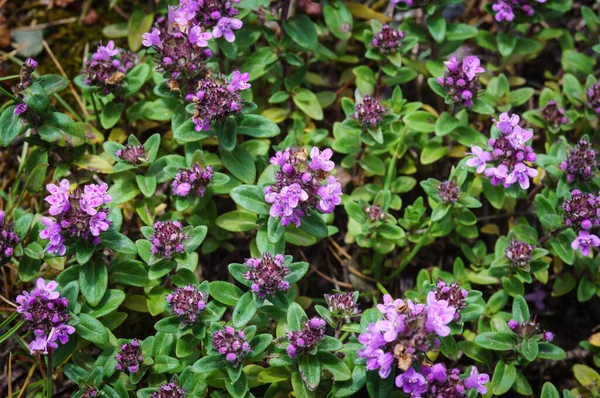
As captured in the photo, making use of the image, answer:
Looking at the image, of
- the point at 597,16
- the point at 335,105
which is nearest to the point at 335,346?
the point at 335,105

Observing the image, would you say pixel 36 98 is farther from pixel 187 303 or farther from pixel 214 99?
pixel 187 303

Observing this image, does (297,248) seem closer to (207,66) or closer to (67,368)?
(207,66)

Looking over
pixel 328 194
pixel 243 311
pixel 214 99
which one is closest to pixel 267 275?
pixel 243 311

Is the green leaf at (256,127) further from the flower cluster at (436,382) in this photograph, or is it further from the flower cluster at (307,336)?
the flower cluster at (436,382)

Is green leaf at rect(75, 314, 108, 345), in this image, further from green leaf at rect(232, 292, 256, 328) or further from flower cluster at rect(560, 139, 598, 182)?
flower cluster at rect(560, 139, 598, 182)

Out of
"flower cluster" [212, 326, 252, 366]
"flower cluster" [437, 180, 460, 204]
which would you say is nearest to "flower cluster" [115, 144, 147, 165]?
"flower cluster" [212, 326, 252, 366]
